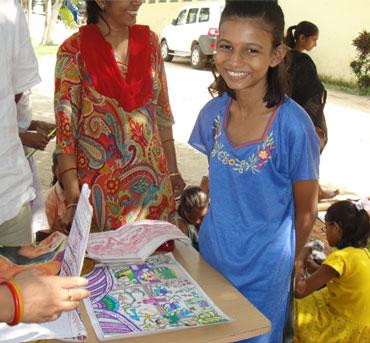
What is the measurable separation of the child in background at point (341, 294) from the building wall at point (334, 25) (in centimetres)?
1089

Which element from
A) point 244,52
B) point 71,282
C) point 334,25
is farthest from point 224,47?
point 334,25

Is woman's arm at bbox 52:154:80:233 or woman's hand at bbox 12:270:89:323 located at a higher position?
woman's hand at bbox 12:270:89:323

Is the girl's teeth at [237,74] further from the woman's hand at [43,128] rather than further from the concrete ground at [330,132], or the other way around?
the concrete ground at [330,132]

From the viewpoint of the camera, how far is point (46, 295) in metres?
1.04

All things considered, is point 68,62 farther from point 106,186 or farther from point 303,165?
point 303,165

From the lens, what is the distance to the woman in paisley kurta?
1827 millimetres

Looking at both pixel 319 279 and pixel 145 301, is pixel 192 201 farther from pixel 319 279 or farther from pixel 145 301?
pixel 145 301

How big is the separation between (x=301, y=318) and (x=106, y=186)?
1169mm

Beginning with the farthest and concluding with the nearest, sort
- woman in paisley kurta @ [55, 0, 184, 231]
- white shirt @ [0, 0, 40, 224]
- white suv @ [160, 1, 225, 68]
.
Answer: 1. white suv @ [160, 1, 225, 68]
2. woman in paisley kurta @ [55, 0, 184, 231]
3. white shirt @ [0, 0, 40, 224]

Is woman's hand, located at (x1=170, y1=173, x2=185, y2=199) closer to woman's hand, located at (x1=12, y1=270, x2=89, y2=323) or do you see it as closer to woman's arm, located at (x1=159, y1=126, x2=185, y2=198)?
woman's arm, located at (x1=159, y1=126, x2=185, y2=198)

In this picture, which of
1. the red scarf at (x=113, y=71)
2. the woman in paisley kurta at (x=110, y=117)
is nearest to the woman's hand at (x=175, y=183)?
the woman in paisley kurta at (x=110, y=117)

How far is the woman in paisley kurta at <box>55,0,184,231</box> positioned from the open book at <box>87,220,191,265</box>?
16cm

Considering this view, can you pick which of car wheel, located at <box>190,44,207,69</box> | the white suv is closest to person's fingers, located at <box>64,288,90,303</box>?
the white suv

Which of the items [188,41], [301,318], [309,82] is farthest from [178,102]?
[301,318]
